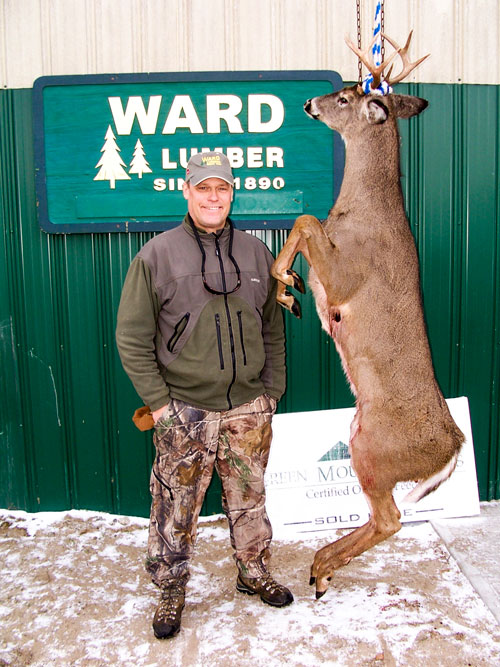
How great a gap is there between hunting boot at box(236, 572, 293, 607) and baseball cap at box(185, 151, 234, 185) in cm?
260

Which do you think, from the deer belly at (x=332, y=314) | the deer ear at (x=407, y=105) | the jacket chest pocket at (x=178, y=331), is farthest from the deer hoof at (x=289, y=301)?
the deer ear at (x=407, y=105)

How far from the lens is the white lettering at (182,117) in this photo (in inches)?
196

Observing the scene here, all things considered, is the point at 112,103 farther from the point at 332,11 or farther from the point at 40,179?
the point at 332,11

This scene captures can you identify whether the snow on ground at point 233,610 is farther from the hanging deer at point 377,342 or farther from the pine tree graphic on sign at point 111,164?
the pine tree graphic on sign at point 111,164

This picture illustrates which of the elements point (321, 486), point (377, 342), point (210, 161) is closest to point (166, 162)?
point (210, 161)

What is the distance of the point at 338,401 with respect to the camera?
5.42m

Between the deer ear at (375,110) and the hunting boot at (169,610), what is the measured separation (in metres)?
3.16

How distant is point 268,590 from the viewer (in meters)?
3.97

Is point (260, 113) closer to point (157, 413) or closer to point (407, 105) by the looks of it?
point (407, 105)

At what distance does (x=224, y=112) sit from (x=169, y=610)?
379cm

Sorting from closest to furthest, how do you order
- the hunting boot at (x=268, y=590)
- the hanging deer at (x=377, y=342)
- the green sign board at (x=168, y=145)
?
the hanging deer at (x=377, y=342)
the hunting boot at (x=268, y=590)
the green sign board at (x=168, y=145)

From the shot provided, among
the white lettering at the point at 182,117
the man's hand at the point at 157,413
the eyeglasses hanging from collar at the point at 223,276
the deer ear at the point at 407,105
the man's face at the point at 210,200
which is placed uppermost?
the white lettering at the point at 182,117

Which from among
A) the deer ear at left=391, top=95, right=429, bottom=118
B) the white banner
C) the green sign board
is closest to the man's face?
the deer ear at left=391, top=95, right=429, bottom=118

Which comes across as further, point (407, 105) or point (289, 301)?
point (407, 105)
